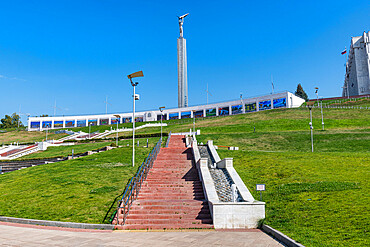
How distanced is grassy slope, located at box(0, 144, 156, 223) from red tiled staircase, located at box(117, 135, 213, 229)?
1.72m

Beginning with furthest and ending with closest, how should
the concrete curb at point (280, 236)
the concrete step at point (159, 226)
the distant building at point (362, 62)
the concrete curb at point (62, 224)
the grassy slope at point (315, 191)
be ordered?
1. the distant building at point (362, 62)
2. the concrete step at point (159, 226)
3. the concrete curb at point (62, 224)
4. the grassy slope at point (315, 191)
5. the concrete curb at point (280, 236)

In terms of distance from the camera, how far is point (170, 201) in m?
14.3

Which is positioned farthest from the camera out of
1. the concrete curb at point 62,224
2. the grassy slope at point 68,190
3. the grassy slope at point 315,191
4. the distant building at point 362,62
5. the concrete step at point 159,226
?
the distant building at point 362,62

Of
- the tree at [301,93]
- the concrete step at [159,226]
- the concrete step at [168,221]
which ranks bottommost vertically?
the concrete step at [159,226]

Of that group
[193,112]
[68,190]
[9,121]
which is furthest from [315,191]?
[9,121]

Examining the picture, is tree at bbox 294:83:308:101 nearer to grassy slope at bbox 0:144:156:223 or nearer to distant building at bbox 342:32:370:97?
distant building at bbox 342:32:370:97

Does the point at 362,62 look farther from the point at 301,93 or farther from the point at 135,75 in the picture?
the point at 135,75

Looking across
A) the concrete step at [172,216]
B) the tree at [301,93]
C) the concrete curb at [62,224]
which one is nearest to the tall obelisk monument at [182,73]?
the tree at [301,93]

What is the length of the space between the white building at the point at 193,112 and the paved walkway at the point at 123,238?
64653mm

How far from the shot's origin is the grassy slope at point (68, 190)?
43.5 ft

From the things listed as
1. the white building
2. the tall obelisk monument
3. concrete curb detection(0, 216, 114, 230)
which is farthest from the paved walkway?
the tall obelisk monument

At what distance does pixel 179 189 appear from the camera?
53.1ft

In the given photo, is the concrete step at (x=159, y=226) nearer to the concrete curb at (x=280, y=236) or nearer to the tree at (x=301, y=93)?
the concrete curb at (x=280, y=236)

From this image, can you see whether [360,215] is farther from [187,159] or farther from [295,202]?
[187,159]
